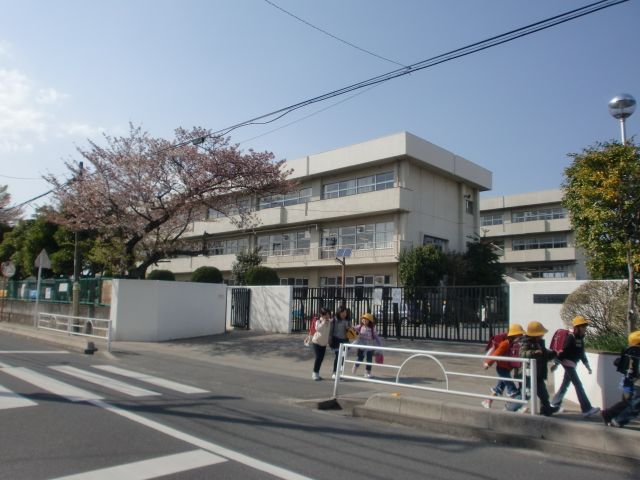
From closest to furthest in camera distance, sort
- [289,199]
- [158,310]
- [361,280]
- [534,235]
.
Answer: [158,310] → [361,280] → [289,199] → [534,235]

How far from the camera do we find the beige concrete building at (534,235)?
5197 cm

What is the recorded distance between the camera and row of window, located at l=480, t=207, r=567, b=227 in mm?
54006

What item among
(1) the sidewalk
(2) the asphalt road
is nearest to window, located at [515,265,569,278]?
(1) the sidewalk

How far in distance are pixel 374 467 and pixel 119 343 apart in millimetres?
14713

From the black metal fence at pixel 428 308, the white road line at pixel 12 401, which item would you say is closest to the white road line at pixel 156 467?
the white road line at pixel 12 401

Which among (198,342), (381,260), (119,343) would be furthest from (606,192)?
(381,260)

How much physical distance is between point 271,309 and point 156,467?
1677 cm

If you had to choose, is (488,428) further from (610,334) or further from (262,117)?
(262,117)

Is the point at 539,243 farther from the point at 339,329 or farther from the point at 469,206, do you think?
the point at 339,329

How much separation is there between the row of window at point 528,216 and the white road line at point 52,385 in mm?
50371

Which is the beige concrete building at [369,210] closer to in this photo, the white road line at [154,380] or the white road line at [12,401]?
the white road line at [154,380]

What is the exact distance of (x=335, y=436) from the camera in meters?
6.84

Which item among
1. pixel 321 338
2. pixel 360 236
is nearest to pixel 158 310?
pixel 321 338

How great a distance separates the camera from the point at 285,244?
4228 centimetres
